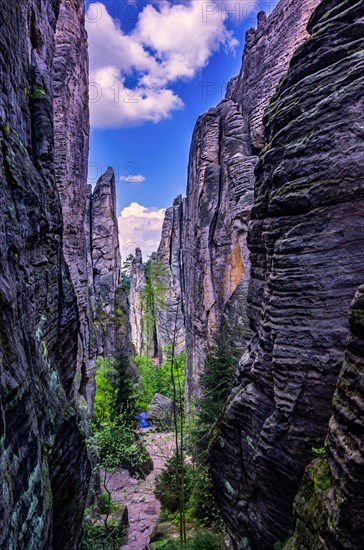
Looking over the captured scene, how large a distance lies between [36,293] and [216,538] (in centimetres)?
844

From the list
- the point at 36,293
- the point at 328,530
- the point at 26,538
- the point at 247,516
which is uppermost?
the point at 36,293

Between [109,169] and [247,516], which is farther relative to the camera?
[109,169]

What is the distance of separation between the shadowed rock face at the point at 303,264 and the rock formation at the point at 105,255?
76.7ft

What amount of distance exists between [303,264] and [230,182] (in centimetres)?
1111

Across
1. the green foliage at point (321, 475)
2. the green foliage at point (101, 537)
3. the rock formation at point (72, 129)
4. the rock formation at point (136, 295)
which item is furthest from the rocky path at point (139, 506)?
the rock formation at point (136, 295)

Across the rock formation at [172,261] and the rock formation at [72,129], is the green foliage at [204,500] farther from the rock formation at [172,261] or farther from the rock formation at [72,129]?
the rock formation at [172,261]

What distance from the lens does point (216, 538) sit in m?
8.67

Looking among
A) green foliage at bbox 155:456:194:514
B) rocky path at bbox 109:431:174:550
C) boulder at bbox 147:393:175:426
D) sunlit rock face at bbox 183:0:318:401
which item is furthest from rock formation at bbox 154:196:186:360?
green foliage at bbox 155:456:194:514

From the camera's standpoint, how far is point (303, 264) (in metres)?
5.59

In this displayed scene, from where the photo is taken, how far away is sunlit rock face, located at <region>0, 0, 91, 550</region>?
3.09m

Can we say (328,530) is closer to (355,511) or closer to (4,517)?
(355,511)

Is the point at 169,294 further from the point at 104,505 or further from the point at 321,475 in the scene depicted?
the point at 321,475

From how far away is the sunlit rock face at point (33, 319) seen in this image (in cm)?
309

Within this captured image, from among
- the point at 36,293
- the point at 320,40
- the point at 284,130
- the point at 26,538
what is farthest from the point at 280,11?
the point at 26,538
